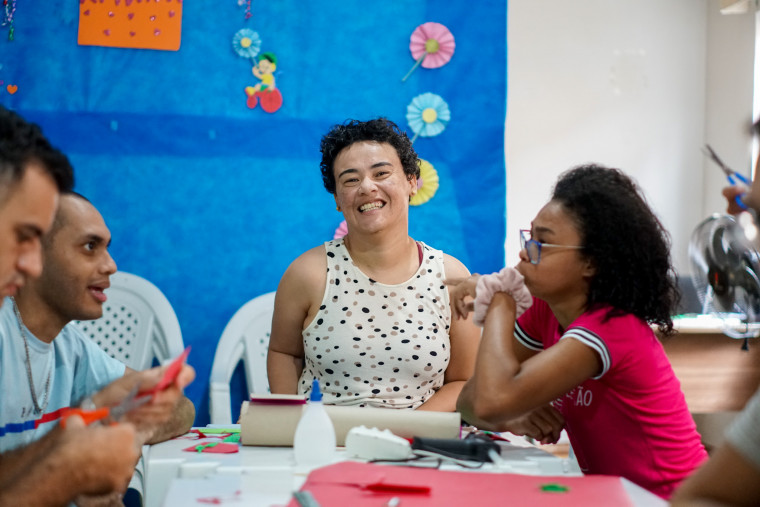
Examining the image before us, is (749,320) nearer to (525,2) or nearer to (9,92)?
(525,2)

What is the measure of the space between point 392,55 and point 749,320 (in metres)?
1.80

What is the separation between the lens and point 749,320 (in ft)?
8.97

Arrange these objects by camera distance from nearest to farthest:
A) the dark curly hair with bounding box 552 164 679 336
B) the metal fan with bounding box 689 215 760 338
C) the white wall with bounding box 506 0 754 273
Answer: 1. the dark curly hair with bounding box 552 164 679 336
2. the metal fan with bounding box 689 215 760 338
3. the white wall with bounding box 506 0 754 273

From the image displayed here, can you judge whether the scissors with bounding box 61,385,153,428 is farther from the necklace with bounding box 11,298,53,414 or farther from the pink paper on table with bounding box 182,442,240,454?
the necklace with bounding box 11,298,53,414

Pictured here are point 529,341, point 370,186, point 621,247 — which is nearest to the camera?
point 621,247

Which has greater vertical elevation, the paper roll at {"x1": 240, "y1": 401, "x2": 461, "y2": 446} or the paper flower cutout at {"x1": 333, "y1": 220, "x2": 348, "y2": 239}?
the paper flower cutout at {"x1": 333, "y1": 220, "x2": 348, "y2": 239}

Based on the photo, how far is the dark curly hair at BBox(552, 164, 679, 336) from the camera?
172cm

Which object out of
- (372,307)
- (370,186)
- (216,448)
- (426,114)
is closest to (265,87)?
(426,114)

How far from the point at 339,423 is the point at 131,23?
2165mm

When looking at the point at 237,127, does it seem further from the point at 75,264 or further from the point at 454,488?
the point at 454,488

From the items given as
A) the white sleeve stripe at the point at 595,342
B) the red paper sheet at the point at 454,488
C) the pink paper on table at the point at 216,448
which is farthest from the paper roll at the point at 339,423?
the white sleeve stripe at the point at 595,342

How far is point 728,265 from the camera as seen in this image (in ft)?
8.34

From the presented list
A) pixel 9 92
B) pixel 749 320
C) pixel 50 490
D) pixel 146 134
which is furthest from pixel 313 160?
pixel 50 490

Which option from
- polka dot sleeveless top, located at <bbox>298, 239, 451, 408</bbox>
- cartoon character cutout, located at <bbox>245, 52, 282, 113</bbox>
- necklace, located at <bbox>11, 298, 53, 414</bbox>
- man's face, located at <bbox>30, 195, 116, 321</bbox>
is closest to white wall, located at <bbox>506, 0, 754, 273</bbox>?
cartoon character cutout, located at <bbox>245, 52, 282, 113</bbox>
